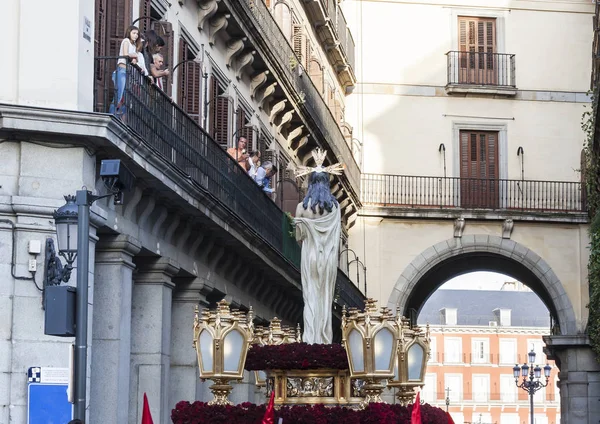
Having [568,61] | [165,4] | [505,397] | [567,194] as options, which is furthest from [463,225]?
[505,397]

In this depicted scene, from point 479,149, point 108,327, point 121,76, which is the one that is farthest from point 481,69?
point 108,327

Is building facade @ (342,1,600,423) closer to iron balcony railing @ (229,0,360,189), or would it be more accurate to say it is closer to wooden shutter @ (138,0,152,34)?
iron balcony railing @ (229,0,360,189)

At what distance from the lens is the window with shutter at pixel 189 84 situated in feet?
81.5

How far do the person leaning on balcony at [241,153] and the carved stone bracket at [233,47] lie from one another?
2032 mm

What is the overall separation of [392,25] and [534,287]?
971 centimetres

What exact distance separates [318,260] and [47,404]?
4552 mm

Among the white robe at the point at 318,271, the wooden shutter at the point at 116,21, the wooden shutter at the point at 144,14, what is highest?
the wooden shutter at the point at 144,14

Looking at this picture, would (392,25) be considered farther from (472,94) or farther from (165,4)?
(165,4)

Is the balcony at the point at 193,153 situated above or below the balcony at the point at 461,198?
below

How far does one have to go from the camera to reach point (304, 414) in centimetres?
1319

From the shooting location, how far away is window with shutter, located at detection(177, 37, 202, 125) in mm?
24828

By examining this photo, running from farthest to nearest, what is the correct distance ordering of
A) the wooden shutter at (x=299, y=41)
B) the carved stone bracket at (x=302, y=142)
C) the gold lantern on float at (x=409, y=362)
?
the carved stone bracket at (x=302, y=142) < the wooden shutter at (x=299, y=41) < the gold lantern on float at (x=409, y=362)

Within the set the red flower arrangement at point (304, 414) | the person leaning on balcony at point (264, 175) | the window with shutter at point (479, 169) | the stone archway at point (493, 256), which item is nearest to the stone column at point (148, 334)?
the person leaning on balcony at point (264, 175)

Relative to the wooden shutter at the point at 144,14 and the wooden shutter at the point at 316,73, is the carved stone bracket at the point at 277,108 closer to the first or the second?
the wooden shutter at the point at 316,73
